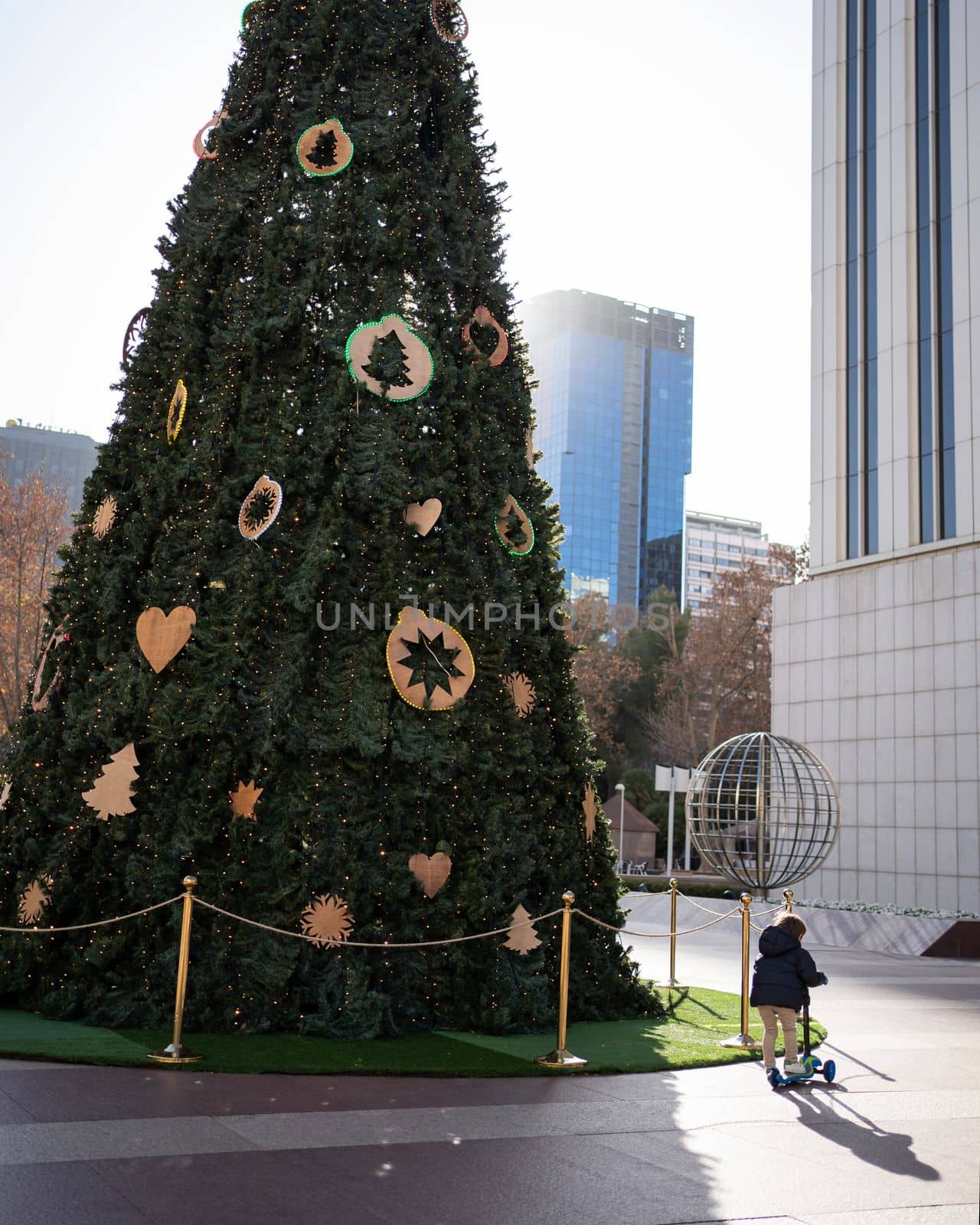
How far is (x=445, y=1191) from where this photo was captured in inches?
198

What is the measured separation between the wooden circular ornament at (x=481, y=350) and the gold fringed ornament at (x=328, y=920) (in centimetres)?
463

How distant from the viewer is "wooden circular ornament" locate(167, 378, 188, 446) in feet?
Result: 32.4

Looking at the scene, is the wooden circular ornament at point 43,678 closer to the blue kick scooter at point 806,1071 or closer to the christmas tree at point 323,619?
the christmas tree at point 323,619

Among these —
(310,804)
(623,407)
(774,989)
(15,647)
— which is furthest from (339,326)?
(623,407)

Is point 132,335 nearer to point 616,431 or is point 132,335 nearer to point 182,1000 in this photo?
point 182,1000

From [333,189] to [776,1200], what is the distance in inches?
320

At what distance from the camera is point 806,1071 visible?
8.02m

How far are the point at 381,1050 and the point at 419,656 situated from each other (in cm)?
286

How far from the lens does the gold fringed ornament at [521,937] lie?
30.1ft

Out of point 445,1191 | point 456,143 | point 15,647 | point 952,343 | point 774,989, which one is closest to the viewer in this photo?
point 445,1191

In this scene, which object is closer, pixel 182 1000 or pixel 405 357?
pixel 182 1000

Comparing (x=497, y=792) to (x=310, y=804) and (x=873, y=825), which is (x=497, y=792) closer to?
(x=310, y=804)

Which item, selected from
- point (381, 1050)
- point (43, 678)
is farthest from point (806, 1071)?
point (43, 678)

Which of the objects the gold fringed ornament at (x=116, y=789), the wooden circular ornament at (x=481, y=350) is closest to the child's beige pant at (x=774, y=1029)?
the gold fringed ornament at (x=116, y=789)
